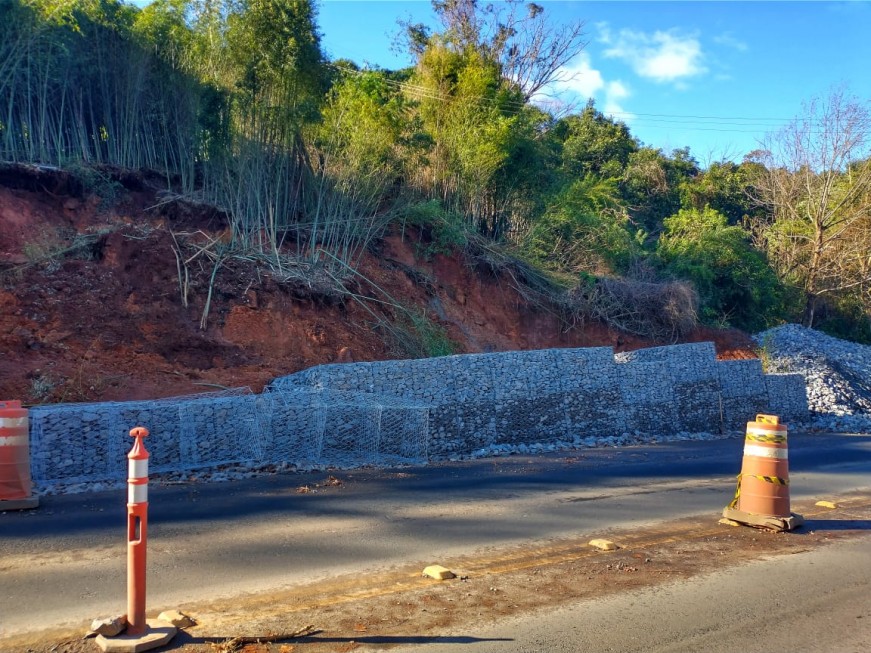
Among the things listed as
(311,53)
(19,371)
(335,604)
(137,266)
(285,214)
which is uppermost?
(311,53)

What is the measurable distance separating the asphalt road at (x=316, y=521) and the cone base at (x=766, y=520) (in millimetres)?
641

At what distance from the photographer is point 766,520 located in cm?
809

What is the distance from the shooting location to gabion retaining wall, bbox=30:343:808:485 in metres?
9.96

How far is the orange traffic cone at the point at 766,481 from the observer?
8.17 metres

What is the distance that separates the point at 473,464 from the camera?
12.3 metres

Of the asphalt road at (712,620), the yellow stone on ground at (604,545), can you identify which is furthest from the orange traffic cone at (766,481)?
the yellow stone on ground at (604,545)

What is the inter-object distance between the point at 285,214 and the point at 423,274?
4.49 meters

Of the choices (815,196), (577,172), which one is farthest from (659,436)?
(577,172)

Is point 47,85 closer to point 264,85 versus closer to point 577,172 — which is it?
point 264,85

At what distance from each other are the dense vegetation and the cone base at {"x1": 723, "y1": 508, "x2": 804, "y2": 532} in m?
12.8

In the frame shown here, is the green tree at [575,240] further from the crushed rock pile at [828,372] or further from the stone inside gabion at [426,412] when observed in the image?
the stone inside gabion at [426,412]

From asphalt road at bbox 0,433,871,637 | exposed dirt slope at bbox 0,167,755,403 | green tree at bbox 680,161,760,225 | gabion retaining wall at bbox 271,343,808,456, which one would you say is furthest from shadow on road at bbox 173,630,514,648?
green tree at bbox 680,161,760,225

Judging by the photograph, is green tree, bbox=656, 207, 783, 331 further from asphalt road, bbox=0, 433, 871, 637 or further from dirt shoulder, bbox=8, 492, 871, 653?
dirt shoulder, bbox=8, 492, 871, 653

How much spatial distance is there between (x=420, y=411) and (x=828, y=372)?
50.1 ft
